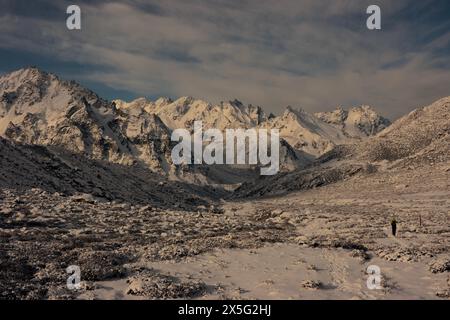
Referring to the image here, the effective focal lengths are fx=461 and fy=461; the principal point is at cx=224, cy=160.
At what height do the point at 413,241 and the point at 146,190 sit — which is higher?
the point at 146,190

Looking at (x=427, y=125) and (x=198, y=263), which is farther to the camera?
(x=427, y=125)

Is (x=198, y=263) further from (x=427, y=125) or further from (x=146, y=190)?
(x=427, y=125)

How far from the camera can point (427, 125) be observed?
546ft

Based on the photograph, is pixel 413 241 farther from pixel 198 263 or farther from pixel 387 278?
pixel 198 263

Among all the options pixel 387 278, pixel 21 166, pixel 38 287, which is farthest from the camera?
pixel 21 166

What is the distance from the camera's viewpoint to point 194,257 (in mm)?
25922

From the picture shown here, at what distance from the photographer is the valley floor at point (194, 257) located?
18.9 meters

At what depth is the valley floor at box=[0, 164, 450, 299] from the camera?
62.0 feet
